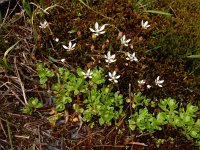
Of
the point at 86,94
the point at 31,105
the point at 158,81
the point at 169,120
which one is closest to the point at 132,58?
the point at 158,81

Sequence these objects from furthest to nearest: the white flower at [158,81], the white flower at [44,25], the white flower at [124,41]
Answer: the white flower at [44,25] → the white flower at [124,41] → the white flower at [158,81]

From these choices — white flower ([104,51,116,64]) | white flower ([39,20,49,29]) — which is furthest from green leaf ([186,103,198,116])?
white flower ([39,20,49,29])

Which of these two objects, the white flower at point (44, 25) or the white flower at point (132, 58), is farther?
the white flower at point (44, 25)

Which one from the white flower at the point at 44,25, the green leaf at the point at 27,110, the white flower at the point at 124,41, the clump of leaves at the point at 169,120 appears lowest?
the clump of leaves at the point at 169,120

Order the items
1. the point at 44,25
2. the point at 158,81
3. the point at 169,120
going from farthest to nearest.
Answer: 1. the point at 44,25
2. the point at 158,81
3. the point at 169,120

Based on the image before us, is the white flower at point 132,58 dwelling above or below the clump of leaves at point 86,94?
above

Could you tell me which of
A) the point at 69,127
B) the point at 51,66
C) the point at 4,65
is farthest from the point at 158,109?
the point at 4,65

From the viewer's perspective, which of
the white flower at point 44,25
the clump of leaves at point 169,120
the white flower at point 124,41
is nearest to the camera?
the clump of leaves at point 169,120

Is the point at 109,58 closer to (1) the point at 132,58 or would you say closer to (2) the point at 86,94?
(1) the point at 132,58

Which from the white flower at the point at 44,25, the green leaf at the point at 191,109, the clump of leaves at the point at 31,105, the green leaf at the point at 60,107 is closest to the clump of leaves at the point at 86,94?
the green leaf at the point at 60,107

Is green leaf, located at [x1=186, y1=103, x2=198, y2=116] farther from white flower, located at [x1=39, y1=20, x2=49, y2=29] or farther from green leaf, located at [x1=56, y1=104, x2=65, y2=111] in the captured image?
white flower, located at [x1=39, y1=20, x2=49, y2=29]

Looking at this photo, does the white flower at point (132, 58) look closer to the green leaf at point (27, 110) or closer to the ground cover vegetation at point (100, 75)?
the ground cover vegetation at point (100, 75)
